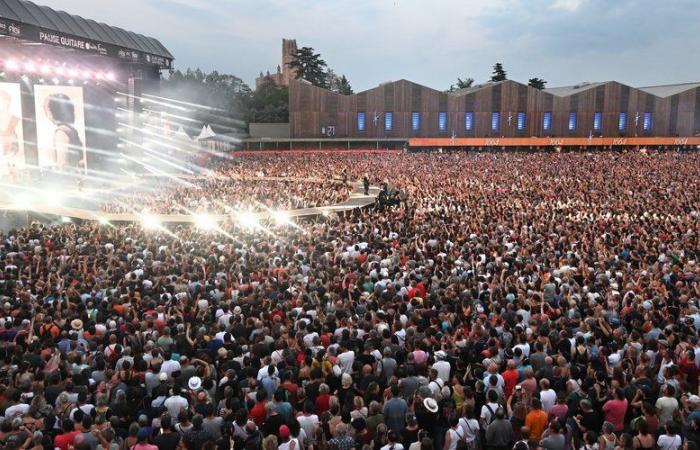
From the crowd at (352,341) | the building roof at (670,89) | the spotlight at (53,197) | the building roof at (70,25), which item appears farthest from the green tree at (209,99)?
the crowd at (352,341)

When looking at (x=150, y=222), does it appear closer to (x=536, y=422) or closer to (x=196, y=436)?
(x=196, y=436)

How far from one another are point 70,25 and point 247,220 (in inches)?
621

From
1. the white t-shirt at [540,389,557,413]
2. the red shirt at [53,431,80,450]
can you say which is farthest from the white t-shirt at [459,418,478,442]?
the red shirt at [53,431,80,450]

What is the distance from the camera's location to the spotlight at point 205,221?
61.3 feet

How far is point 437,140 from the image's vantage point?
57.9 meters

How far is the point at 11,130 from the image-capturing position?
2566cm

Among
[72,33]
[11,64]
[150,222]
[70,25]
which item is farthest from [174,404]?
[70,25]

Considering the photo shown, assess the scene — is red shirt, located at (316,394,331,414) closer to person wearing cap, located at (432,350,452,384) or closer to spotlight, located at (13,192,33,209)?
person wearing cap, located at (432,350,452,384)

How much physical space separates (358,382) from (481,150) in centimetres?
5470

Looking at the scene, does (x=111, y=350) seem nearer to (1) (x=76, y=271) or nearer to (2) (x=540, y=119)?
(1) (x=76, y=271)

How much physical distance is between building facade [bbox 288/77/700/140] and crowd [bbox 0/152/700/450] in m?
44.4

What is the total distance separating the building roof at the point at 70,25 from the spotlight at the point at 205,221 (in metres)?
10.5

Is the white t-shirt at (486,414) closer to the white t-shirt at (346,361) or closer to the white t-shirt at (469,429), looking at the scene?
the white t-shirt at (469,429)

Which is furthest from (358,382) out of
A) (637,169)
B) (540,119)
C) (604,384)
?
(540,119)
